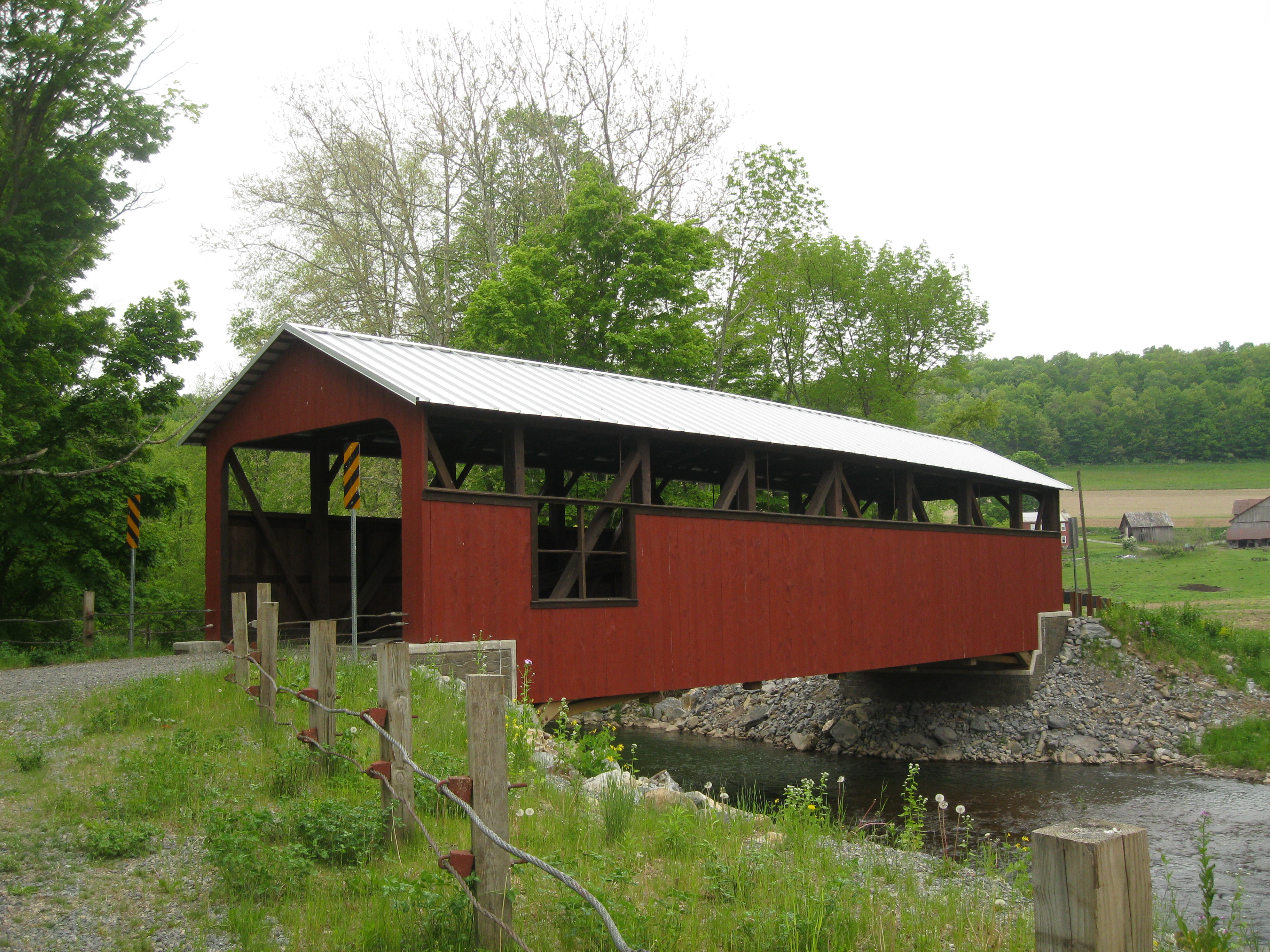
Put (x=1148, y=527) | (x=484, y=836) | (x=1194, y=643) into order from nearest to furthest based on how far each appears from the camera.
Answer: (x=484, y=836), (x=1194, y=643), (x=1148, y=527)

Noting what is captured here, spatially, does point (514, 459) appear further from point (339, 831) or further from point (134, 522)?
point (134, 522)

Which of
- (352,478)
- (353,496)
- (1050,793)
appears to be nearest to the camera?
(353,496)

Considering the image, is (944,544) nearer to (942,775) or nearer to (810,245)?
(942,775)

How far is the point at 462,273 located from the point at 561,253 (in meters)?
3.93

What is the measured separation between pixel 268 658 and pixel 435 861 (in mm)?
2821

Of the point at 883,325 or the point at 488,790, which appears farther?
the point at 883,325

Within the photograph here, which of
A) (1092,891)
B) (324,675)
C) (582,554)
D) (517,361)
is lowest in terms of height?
(324,675)

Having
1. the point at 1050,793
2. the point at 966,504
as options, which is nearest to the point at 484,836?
Result: the point at 1050,793

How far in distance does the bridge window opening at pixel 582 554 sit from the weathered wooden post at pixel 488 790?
742 centimetres

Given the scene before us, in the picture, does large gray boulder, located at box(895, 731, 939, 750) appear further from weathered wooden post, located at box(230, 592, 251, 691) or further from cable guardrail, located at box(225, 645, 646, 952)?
cable guardrail, located at box(225, 645, 646, 952)

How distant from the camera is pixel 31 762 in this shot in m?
6.70

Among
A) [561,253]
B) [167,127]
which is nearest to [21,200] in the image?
[167,127]

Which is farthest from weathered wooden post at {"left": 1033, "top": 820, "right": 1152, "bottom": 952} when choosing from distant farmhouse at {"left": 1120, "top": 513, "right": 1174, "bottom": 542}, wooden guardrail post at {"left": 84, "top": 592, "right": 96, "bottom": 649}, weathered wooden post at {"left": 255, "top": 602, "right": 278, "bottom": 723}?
distant farmhouse at {"left": 1120, "top": 513, "right": 1174, "bottom": 542}

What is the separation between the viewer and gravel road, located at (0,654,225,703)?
10.1m
